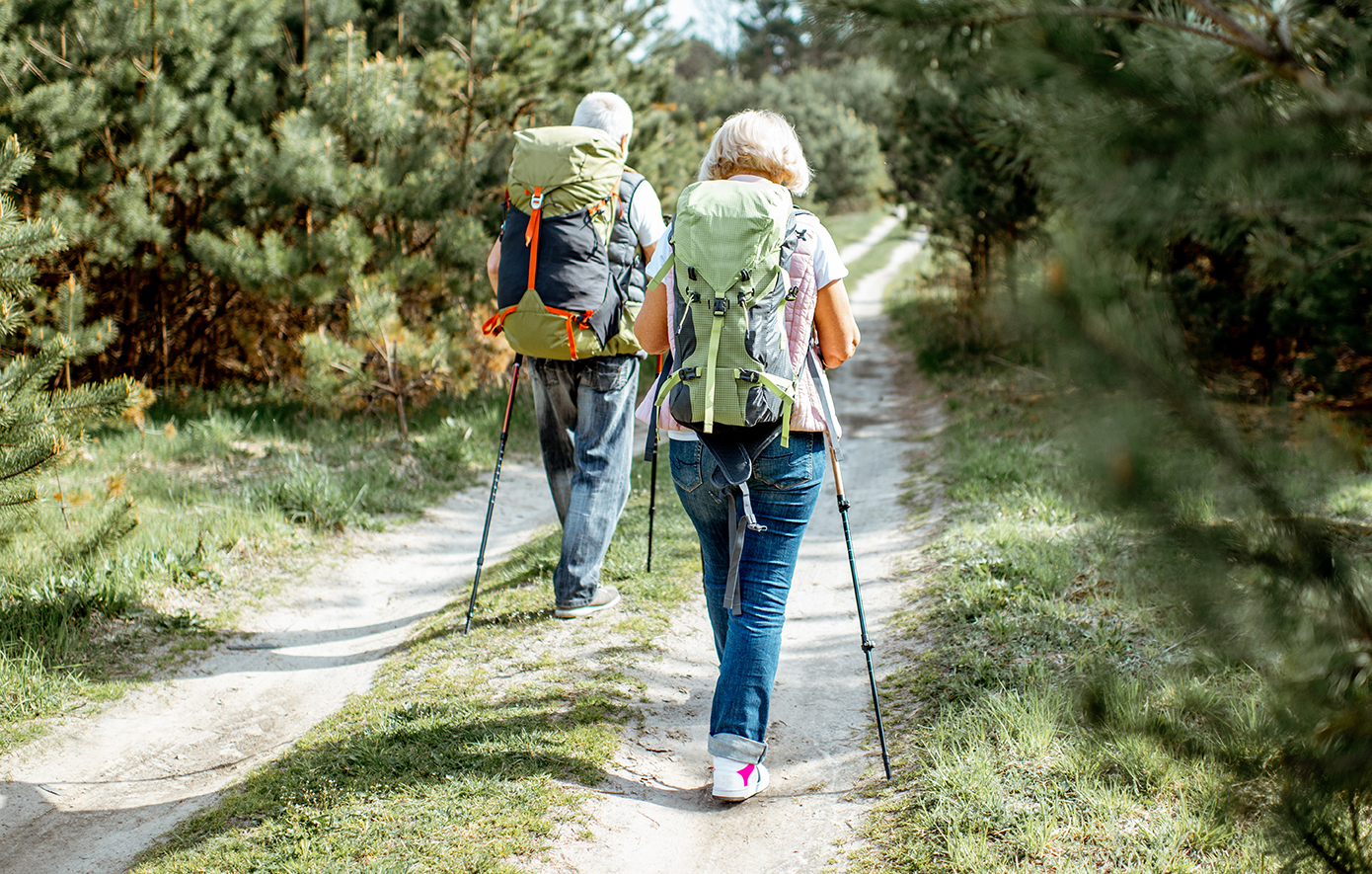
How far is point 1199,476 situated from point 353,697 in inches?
A: 144

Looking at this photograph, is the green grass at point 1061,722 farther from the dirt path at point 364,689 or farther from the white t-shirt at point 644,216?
the white t-shirt at point 644,216

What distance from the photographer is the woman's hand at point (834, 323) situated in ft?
9.82

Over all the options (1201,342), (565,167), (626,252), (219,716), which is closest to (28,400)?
(219,716)

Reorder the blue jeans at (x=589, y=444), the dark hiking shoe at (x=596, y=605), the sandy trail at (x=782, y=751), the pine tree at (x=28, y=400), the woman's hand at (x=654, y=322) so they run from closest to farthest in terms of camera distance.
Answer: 1. the sandy trail at (x=782, y=751)
2. the woman's hand at (x=654, y=322)
3. the pine tree at (x=28, y=400)
4. the blue jeans at (x=589, y=444)
5. the dark hiking shoe at (x=596, y=605)

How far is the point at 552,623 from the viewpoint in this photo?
4527 mm

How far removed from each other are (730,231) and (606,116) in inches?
70.3

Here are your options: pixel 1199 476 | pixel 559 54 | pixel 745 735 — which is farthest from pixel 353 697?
pixel 559 54

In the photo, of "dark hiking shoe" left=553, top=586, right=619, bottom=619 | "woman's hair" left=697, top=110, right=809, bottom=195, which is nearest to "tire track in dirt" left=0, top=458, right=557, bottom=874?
"dark hiking shoe" left=553, top=586, right=619, bottom=619

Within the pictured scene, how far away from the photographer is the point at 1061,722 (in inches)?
131

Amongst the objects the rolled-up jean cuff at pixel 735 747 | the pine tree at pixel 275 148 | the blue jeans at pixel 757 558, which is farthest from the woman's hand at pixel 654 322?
the pine tree at pixel 275 148

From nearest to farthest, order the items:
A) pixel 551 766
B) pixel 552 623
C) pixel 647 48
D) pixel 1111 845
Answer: pixel 1111 845
pixel 551 766
pixel 552 623
pixel 647 48

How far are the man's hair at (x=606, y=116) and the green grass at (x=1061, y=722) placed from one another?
87.7 inches

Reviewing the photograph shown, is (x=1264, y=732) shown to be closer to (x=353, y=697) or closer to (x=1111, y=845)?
(x=1111, y=845)

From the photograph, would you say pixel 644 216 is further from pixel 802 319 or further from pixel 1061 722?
pixel 1061 722
